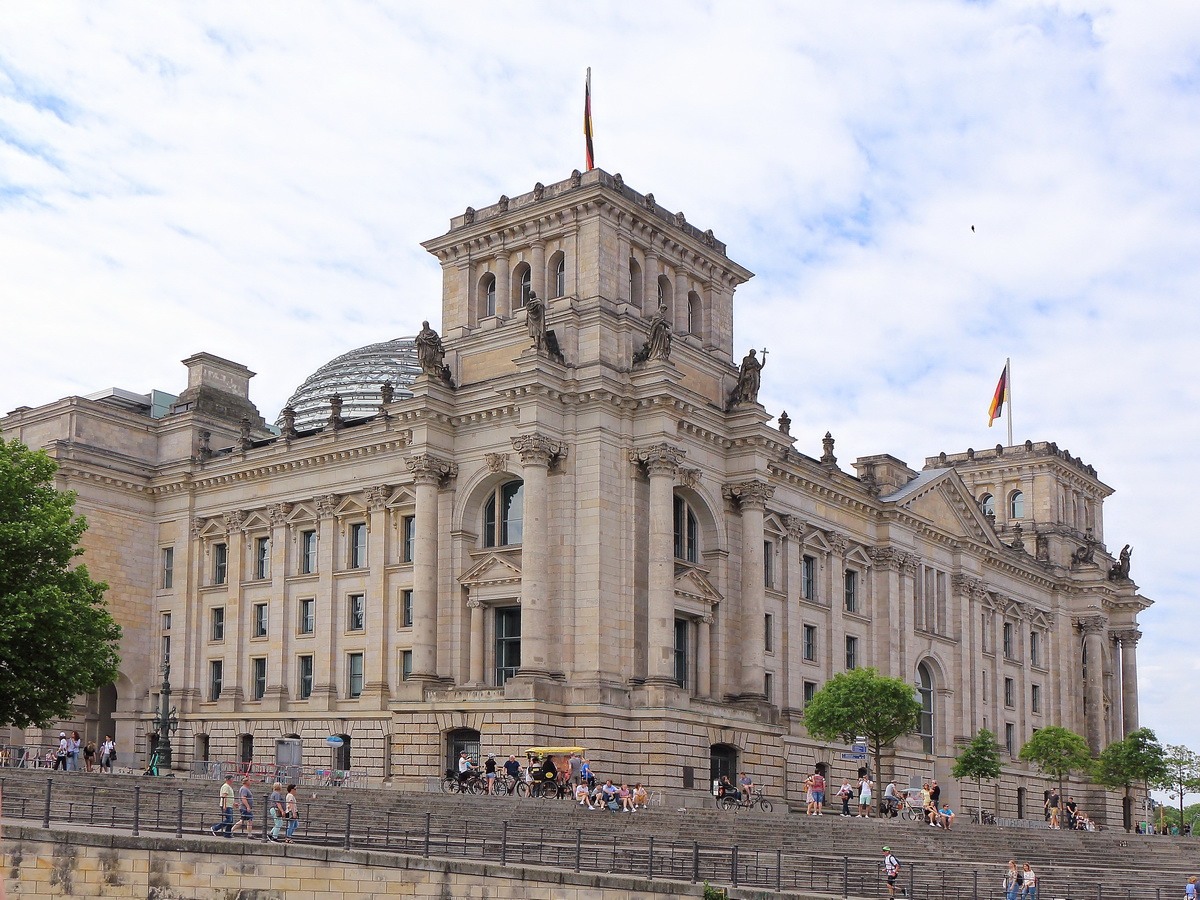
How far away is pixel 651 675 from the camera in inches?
2100

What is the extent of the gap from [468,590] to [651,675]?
27.9ft

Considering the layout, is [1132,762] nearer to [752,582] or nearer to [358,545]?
[752,582]

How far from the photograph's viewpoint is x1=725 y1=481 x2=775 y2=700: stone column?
57875 millimetres

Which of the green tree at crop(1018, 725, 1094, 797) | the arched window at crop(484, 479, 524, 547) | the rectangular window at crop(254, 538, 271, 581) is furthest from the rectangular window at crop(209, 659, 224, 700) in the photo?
the green tree at crop(1018, 725, 1094, 797)

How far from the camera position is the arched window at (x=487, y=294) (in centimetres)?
6206

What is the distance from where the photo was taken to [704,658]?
57.9m

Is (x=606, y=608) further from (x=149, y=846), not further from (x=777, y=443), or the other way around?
(x=149, y=846)

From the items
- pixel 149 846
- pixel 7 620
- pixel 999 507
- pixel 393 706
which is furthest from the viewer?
pixel 999 507

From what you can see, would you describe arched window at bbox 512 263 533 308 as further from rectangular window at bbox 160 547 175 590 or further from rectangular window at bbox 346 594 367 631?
rectangular window at bbox 160 547 175 590

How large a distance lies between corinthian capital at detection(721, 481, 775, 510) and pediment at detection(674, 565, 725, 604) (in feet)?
11.6

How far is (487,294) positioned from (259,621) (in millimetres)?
19018

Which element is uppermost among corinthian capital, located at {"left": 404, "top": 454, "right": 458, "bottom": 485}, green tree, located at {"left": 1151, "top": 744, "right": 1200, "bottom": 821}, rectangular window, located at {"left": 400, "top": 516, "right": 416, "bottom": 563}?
corinthian capital, located at {"left": 404, "top": 454, "right": 458, "bottom": 485}

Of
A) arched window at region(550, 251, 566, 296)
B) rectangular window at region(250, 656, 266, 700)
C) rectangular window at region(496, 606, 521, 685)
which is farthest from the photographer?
rectangular window at region(250, 656, 266, 700)

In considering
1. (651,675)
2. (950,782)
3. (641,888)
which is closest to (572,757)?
(651,675)
